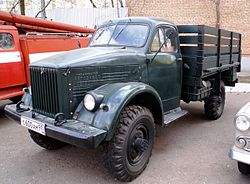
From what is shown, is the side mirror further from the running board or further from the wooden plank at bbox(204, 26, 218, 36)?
the running board

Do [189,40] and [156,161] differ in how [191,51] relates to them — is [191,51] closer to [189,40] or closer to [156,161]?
[189,40]

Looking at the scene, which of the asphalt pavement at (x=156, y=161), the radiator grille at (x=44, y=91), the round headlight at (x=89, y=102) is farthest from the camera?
A: the asphalt pavement at (x=156, y=161)

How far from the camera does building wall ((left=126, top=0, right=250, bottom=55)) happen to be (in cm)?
1295

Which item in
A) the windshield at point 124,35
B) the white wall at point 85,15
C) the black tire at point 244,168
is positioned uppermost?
the white wall at point 85,15

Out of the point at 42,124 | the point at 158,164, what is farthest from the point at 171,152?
the point at 42,124

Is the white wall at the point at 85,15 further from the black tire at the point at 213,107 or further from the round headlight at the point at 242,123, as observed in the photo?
the round headlight at the point at 242,123

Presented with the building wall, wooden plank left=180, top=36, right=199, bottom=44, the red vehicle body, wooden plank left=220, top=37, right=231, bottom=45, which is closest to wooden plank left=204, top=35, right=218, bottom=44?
wooden plank left=180, top=36, right=199, bottom=44

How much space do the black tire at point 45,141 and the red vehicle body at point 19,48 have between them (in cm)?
209

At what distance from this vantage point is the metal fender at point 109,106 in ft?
10.1

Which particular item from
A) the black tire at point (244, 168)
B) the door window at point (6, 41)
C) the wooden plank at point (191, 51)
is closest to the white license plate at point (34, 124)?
the black tire at point (244, 168)

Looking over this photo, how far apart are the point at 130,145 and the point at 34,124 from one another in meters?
1.20

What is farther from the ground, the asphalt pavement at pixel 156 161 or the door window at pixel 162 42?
the door window at pixel 162 42

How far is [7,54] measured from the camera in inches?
236

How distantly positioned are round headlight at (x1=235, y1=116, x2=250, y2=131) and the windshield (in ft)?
5.91
